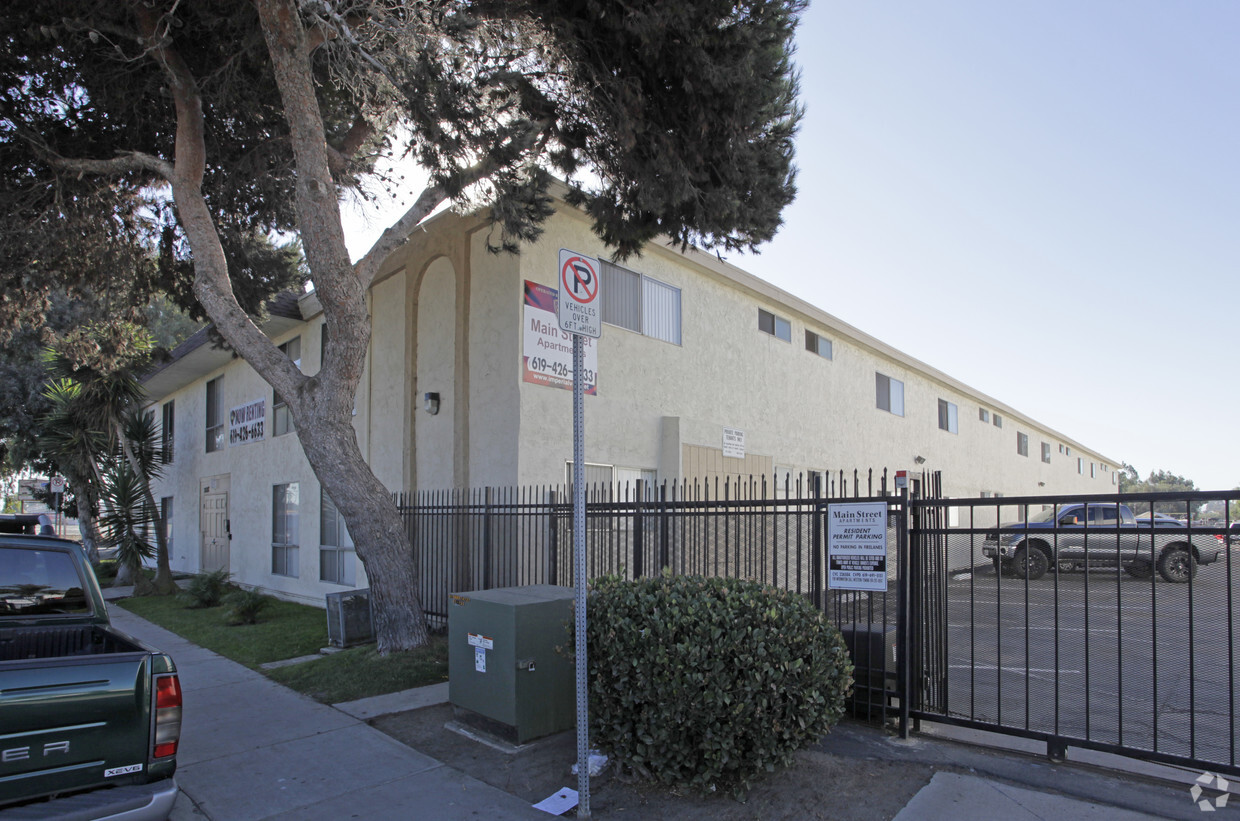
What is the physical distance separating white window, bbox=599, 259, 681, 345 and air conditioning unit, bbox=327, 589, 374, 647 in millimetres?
5089

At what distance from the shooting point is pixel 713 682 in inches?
176

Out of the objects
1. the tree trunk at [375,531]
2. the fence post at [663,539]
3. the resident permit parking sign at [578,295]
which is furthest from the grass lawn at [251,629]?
the resident permit parking sign at [578,295]

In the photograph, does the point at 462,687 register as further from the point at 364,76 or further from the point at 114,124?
the point at 114,124

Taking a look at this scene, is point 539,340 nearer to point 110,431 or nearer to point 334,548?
point 334,548

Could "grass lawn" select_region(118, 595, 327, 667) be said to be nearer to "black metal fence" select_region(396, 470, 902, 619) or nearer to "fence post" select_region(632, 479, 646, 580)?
"black metal fence" select_region(396, 470, 902, 619)

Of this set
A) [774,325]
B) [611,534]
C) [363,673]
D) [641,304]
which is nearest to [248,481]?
[641,304]

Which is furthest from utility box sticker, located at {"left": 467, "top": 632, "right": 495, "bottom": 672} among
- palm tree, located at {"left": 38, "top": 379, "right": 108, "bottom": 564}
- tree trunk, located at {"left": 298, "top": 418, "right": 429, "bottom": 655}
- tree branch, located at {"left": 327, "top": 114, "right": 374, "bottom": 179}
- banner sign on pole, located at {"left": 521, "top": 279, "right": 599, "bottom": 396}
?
palm tree, located at {"left": 38, "top": 379, "right": 108, "bottom": 564}

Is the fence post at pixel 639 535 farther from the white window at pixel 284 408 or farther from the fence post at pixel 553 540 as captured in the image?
the white window at pixel 284 408

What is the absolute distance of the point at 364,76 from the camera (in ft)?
30.6

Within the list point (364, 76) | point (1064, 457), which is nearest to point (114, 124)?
point (364, 76)

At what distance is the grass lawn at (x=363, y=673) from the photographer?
7590mm

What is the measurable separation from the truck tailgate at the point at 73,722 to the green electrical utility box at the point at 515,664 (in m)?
2.48

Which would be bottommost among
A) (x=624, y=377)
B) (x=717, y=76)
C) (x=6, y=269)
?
(x=624, y=377)

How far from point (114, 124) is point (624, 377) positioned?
327 inches
